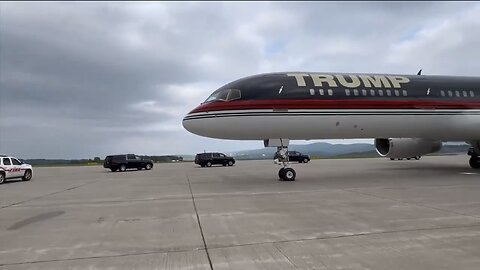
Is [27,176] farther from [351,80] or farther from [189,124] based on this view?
[351,80]

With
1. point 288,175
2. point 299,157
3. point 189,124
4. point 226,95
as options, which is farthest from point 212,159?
point 226,95

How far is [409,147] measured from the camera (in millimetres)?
19359

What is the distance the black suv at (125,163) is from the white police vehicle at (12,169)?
10325 millimetres

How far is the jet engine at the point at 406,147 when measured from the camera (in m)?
19.2

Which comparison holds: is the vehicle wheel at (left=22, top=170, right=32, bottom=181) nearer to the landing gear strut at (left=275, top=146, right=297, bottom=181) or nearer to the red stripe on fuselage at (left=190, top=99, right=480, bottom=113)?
the red stripe on fuselage at (left=190, top=99, right=480, bottom=113)

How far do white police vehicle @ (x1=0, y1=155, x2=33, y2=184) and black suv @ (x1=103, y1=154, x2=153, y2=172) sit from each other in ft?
33.9

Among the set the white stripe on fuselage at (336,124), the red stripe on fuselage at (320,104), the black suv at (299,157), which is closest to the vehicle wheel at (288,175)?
the white stripe on fuselage at (336,124)

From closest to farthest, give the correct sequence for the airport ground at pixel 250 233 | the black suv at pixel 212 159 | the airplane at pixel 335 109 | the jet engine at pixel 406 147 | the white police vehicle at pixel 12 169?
the airport ground at pixel 250 233
the airplane at pixel 335 109
the jet engine at pixel 406 147
the white police vehicle at pixel 12 169
the black suv at pixel 212 159

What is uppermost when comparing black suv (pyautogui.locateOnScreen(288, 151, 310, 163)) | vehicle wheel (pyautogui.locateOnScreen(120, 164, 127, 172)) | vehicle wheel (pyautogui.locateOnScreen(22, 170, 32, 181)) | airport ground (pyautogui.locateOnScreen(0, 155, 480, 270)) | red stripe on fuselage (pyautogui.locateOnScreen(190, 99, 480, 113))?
red stripe on fuselage (pyautogui.locateOnScreen(190, 99, 480, 113))

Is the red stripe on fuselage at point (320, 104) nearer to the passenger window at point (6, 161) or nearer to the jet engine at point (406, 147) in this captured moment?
the jet engine at point (406, 147)

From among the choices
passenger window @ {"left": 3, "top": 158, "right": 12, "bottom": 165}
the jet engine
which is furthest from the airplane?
passenger window @ {"left": 3, "top": 158, "right": 12, "bottom": 165}

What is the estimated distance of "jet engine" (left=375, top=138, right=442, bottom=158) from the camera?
19.2 meters

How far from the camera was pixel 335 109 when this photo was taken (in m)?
15.4

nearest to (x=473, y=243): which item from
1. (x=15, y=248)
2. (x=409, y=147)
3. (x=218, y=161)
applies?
(x=15, y=248)
